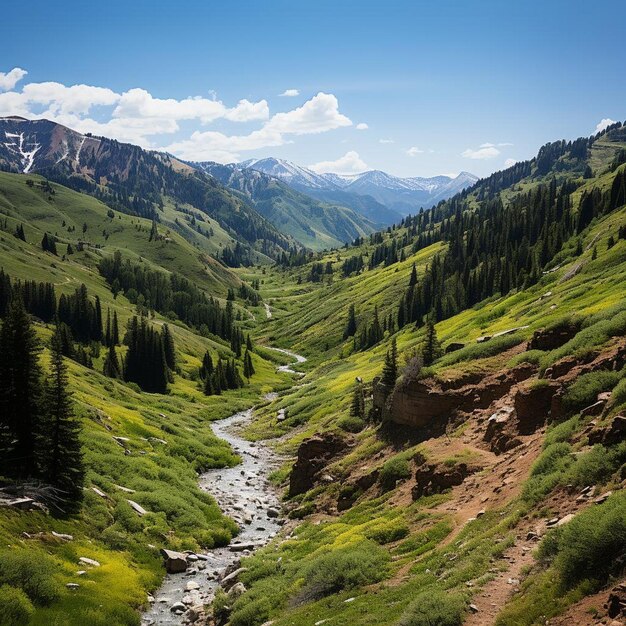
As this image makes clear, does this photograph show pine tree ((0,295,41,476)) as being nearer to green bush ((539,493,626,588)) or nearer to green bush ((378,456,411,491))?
green bush ((378,456,411,491))

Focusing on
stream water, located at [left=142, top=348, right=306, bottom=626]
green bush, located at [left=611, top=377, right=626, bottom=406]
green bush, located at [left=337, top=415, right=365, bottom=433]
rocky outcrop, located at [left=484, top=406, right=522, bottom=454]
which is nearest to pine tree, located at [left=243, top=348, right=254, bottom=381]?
stream water, located at [left=142, top=348, right=306, bottom=626]

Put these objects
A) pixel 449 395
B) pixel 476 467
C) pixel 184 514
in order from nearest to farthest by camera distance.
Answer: pixel 476 467 < pixel 449 395 < pixel 184 514

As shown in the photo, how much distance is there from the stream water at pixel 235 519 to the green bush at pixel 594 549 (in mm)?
25121

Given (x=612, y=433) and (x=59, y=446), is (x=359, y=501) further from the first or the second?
(x=59, y=446)

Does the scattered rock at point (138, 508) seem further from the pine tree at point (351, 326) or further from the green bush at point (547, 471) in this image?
the pine tree at point (351, 326)

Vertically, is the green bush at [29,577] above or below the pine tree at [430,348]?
below

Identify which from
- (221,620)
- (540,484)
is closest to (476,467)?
(540,484)

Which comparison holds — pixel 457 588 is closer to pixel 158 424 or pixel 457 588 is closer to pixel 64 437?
pixel 64 437

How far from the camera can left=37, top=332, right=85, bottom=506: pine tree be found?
37.8 meters

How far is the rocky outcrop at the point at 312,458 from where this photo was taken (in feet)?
172

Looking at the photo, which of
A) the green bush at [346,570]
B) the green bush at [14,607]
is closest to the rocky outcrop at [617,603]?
the green bush at [346,570]

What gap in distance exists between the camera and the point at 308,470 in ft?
175

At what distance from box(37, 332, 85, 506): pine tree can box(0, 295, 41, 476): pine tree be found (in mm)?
730

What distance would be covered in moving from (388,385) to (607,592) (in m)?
40.1
